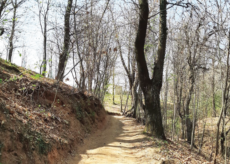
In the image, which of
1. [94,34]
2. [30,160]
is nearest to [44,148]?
[30,160]

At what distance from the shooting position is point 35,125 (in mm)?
4984

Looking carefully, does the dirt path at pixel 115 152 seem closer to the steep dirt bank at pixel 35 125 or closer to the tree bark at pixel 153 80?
the steep dirt bank at pixel 35 125

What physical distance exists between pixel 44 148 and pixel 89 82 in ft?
26.8

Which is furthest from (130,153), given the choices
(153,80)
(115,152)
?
(153,80)

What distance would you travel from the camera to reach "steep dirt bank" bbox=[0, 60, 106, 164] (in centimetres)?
388

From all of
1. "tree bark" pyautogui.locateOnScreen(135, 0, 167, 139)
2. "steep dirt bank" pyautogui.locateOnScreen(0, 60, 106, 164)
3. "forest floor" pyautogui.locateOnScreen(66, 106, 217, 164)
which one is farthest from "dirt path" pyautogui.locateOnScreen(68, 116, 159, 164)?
"tree bark" pyautogui.locateOnScreen(135, 0, 167, 139)

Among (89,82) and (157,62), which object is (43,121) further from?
(89,82)

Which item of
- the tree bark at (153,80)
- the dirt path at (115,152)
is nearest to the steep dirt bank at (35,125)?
the dirt path at (115,152)

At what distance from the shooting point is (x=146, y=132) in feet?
25.7

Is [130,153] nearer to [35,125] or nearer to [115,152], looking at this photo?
[115,152]

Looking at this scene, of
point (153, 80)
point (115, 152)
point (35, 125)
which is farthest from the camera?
point (153, 80)

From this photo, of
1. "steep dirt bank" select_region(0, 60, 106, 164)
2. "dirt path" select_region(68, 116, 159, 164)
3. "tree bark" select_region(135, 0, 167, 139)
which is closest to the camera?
"steep dirt bank" select_region(0, 60, 106, 164)

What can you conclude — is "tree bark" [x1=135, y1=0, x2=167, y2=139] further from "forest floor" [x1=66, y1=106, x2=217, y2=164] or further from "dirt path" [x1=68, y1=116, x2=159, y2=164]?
"dirt path" [x1=68, y1=116, x2=159, y2=164]

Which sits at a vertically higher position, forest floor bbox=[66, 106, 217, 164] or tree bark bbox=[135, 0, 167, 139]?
tree bark bbox=[135, 0, 167, 139]
